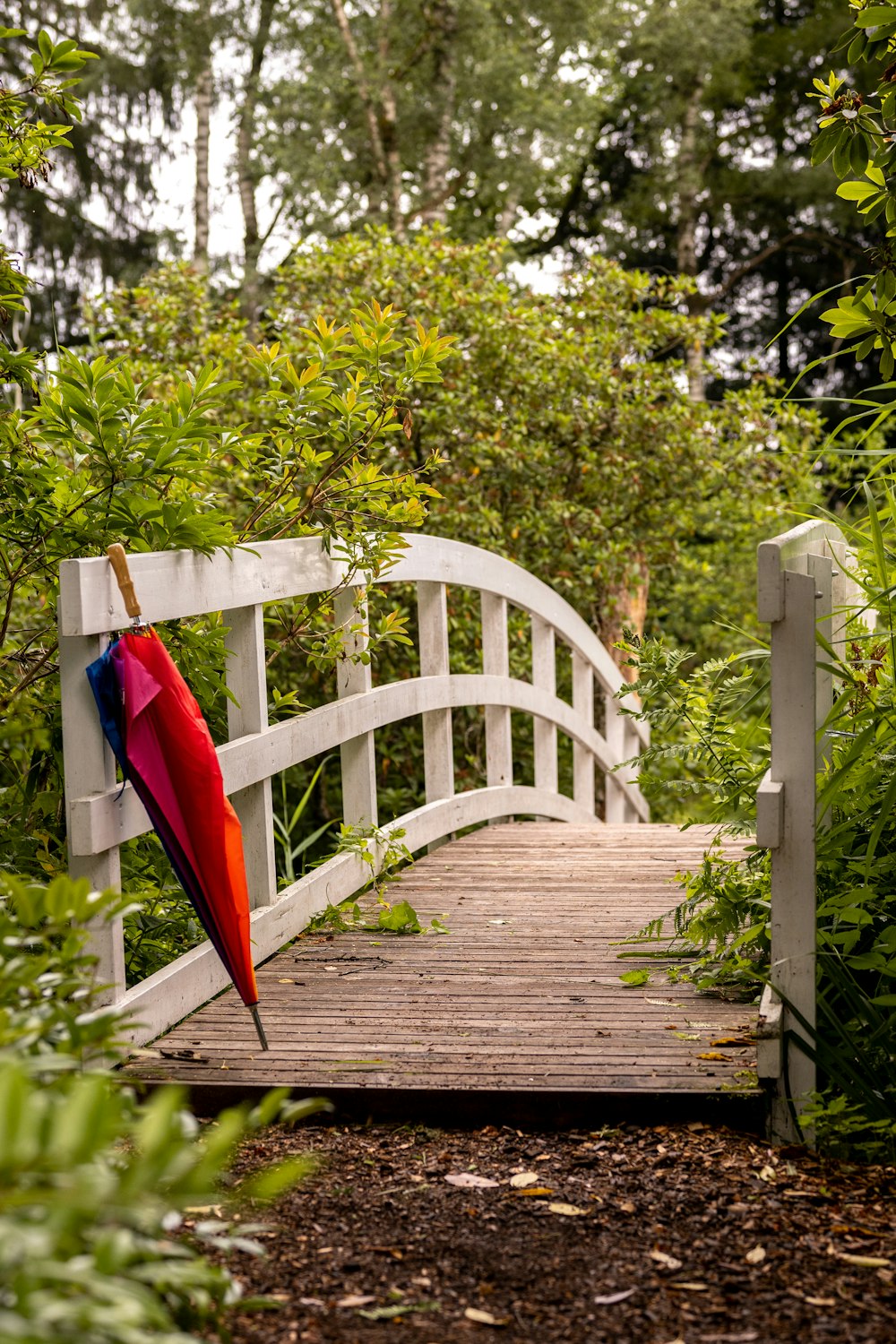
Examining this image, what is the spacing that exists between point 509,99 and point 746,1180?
1684 centimetres

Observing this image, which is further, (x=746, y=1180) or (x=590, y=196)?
(x=590, y=196)

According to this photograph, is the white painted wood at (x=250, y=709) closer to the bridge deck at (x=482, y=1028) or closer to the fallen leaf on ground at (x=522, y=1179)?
the bridge deck at (x=482, y=1028)

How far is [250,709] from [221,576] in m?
0.42

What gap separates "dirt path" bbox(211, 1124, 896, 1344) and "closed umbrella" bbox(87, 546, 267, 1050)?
0.47 meters

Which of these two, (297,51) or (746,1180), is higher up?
(297,51)

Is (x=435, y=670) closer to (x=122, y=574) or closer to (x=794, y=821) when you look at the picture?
(x=122, y=574)

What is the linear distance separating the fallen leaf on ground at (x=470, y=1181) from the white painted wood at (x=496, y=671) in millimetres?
3824

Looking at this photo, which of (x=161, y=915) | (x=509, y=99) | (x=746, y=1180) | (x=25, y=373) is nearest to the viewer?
(x=746, y=1180)

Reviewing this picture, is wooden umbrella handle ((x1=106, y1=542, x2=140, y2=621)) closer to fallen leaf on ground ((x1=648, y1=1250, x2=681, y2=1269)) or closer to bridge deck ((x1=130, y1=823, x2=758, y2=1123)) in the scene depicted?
bridge deck ((x1=130, y1=823, x2=758, y2=1123))

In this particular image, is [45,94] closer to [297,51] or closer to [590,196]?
[297,51]

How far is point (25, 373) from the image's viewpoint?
303 cm

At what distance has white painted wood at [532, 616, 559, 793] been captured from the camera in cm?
693

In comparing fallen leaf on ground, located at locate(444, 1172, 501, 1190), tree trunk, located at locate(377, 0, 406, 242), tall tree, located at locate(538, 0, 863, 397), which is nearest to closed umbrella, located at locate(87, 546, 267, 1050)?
fallen leaf on ground, located at locate(444, 1172, 501, 1190)

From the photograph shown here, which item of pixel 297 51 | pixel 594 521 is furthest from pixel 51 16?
pixel 594 521
